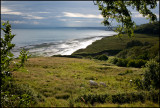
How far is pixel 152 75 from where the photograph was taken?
2067cm

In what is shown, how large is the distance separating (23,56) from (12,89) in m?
6.54

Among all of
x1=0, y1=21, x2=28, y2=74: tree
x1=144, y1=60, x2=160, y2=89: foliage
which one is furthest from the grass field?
x1=144, y1=60, x2=160, y2=89: foliage

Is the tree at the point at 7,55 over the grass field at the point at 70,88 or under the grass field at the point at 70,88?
over

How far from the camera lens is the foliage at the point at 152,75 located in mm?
19688

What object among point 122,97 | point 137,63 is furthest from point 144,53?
point 122,97

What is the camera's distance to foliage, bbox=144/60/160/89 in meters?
19.7

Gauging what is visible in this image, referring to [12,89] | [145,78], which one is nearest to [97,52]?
[145,78]

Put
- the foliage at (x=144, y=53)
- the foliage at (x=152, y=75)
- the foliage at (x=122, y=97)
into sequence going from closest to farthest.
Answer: the foliage at (x=122, y=97)
the foliage at (x=152, y=75)
the foliage at (x=144, y=53)

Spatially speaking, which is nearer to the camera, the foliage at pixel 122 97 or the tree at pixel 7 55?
the tree at pixel 7 55

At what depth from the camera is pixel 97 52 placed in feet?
443

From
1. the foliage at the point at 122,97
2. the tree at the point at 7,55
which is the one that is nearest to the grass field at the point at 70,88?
the foliage at the point at 122,97

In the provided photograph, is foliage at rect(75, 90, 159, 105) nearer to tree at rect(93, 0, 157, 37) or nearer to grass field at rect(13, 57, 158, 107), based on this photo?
grass field at rect(13, 57, 158, 107)

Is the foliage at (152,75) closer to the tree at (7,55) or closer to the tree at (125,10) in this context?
the tree at (125,10)

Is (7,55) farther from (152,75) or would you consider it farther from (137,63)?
(137,63)
